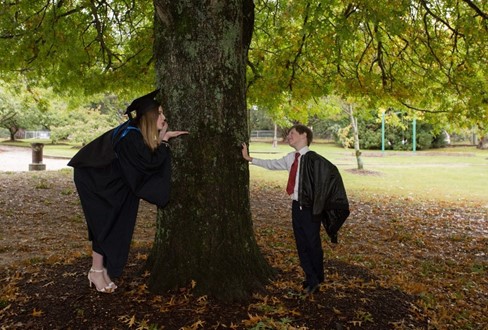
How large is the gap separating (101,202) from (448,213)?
1101 centimetres

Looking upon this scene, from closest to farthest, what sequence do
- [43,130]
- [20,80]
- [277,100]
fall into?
1. [277,100]
2. [20,80]
3. [43,130]

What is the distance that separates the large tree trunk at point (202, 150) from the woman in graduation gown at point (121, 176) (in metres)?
0.19

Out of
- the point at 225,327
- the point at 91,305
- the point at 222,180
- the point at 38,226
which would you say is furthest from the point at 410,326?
the point at 38,226

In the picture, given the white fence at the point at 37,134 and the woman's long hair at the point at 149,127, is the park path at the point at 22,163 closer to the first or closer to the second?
the woman's long hair at the point at 149,127

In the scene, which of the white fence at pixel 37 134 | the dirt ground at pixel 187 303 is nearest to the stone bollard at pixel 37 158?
the dirt ground at pixel 187 303

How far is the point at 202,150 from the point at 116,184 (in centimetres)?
86

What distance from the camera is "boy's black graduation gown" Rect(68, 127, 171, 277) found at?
3.72 m

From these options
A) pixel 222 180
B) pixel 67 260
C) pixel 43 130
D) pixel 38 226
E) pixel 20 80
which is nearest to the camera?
pixel 222 180

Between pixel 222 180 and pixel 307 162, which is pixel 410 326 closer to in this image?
pixel 307 162

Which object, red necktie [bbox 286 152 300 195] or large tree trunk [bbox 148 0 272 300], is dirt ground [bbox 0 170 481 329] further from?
red necktie [bbox 286 152 300 195]

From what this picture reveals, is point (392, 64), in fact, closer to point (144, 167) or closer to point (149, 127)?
point (149, 127)

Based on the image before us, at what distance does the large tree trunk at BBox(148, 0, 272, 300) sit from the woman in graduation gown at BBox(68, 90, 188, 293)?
195 millimetres

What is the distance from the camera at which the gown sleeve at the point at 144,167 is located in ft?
12.2

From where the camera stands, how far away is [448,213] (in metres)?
12.0
